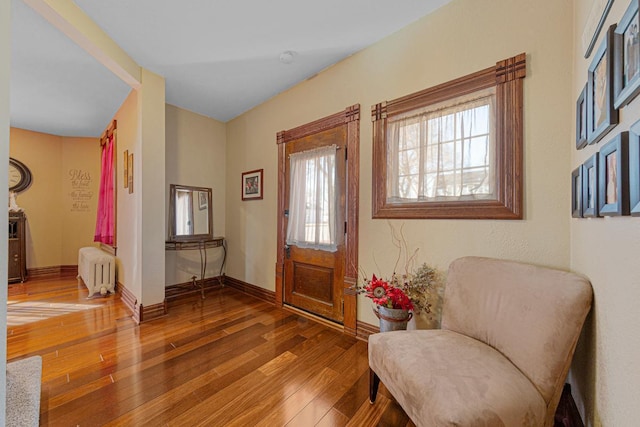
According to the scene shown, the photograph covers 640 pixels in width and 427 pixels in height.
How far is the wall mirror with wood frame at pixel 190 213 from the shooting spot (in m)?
3.43

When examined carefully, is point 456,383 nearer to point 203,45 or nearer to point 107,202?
point 203,45

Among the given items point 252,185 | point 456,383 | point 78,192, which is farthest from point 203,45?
point 78,192

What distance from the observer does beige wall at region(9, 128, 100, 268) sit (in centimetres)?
437

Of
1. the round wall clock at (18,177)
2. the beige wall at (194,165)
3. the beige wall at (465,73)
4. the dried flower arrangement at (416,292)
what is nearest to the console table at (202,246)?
the beige wall at (194,165)

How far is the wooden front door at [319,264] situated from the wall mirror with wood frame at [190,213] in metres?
1.51

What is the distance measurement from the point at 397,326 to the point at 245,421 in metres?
1.11

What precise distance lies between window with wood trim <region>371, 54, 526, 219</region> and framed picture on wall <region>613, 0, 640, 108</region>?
2.47ft

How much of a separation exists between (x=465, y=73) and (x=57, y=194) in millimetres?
6628

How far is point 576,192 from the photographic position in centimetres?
125

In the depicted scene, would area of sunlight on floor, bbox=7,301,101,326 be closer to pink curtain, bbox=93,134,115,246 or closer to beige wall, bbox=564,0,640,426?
pink curtain, bbox=93,134,115,246

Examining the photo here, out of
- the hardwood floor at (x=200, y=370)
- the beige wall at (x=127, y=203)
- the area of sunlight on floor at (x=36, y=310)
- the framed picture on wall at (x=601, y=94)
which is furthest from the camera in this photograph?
the beige wall at (x=127, y=203)

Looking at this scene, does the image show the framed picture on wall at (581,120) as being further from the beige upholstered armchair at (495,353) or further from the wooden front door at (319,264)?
the wooden front door at (319,264)

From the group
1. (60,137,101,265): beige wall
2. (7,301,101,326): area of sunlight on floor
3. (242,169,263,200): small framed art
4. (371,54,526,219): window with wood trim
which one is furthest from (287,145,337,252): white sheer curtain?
(60,137,101,265): beige wall

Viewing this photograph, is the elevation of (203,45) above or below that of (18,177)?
above
